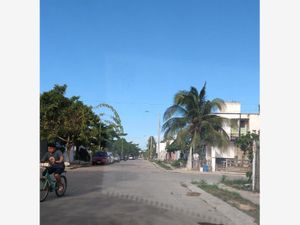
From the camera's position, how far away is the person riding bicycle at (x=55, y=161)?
11.4 metres

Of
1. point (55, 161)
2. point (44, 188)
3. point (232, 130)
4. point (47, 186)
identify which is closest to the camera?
point (44, 188)

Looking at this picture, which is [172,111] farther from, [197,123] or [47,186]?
[47,186]

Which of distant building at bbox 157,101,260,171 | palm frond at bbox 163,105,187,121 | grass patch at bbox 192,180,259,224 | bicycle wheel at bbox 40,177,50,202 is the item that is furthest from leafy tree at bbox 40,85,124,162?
bicycle wheel at bbox 40,177,50,202

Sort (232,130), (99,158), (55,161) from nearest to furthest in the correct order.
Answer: (55,161) → (232,130) → (99,158)

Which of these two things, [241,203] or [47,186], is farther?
[241,203]

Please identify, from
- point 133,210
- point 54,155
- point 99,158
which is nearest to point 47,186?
point 54,155

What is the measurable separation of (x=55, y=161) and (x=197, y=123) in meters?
22.0

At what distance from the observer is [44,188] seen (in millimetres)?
10828

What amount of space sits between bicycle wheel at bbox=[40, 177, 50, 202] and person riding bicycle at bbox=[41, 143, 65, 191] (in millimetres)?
447
